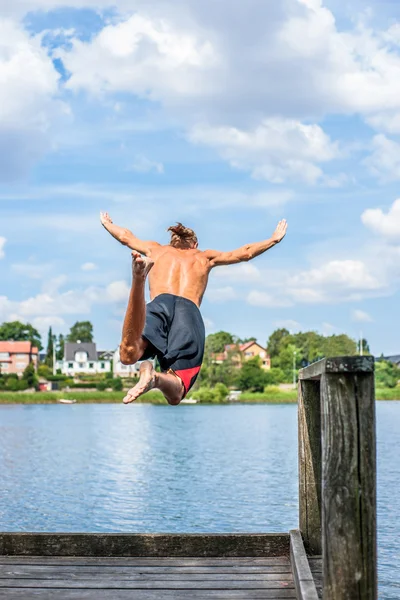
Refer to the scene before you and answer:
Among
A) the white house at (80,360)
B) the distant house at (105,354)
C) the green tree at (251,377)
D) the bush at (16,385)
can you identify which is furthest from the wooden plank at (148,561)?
the distant house at (105,354)

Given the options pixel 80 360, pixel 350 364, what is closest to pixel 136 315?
pixel 350 364

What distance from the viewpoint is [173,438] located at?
5403 cm

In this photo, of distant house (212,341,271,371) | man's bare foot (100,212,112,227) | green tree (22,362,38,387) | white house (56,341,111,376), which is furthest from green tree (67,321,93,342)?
man's bare foot (100,212,112,227)

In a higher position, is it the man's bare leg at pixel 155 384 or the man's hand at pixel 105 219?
the man's hand at pixel 105 219

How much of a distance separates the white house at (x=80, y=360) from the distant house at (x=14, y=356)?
26.5ft

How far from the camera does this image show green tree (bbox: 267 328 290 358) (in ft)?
451

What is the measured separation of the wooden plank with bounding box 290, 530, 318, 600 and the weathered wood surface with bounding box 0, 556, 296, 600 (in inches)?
6.4

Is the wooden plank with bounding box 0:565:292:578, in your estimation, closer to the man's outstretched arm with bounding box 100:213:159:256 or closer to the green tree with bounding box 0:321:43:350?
the man's outstretched arm with bounding box 100:213:159:256

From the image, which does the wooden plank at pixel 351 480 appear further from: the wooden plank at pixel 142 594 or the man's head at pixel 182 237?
the man's head at pixel 182 237

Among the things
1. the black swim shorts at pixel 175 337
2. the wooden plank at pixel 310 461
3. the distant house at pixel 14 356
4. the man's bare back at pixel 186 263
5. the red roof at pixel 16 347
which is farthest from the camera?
the red roof at pixel 16 347

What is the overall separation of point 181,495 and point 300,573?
21735mm

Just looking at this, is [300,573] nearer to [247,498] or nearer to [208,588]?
[208,588]

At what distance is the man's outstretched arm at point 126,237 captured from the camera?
25.6 ft

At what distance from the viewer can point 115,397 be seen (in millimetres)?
104062
